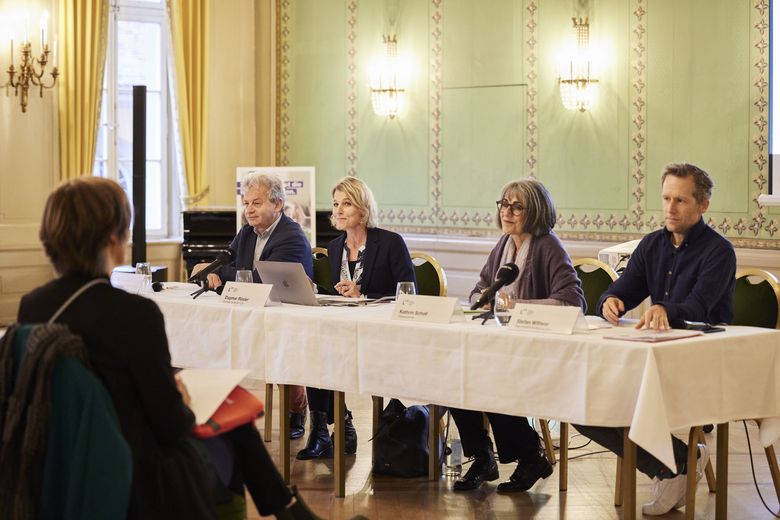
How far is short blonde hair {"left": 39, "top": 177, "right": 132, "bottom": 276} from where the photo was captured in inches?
92.7

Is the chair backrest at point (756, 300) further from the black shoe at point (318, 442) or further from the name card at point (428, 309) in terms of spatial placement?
the black shoe at point (318, 442)

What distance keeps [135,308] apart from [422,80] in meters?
6.28

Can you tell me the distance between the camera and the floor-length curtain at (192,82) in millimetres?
9086

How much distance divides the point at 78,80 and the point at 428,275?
4.82 metres

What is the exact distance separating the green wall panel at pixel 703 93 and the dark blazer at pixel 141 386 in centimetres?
495

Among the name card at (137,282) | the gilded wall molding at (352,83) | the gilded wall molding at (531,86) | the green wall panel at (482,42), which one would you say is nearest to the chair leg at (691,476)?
the name card at (137,282)

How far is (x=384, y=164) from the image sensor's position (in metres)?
8.72

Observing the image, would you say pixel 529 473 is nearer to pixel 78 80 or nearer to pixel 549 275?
pixel 549 275

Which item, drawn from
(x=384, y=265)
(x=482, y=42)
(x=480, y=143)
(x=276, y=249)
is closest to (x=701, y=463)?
(x=384, y=265)

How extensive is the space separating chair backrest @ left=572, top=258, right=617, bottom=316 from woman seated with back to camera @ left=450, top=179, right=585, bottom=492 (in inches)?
15.4

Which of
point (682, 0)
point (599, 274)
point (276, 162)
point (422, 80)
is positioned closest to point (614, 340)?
point (599, 274)

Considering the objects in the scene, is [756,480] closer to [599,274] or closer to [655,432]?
[599,274]

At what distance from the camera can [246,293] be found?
437 cm

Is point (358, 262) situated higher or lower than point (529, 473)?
higher
